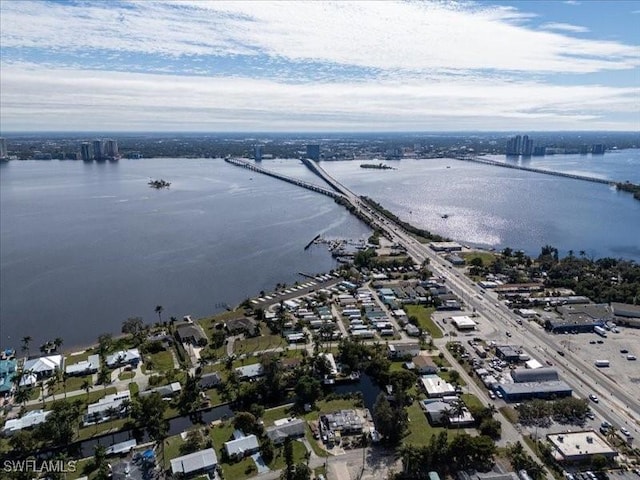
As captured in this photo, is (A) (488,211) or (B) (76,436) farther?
(A) (488,211)

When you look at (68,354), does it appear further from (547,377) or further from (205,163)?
(205,163)

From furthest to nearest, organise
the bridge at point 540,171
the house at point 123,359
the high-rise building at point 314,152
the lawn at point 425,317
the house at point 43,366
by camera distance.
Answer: the high-rise building at point 314,152 < the bridge at point 540,171 < the lawn at point 425,317 < the house at point 123,359 < the house at point 43,366

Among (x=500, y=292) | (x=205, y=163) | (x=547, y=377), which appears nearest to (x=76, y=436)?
(x=547, y=377)

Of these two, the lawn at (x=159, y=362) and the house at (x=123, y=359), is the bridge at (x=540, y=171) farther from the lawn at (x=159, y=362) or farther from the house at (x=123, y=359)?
the house at (x=123, y=359)

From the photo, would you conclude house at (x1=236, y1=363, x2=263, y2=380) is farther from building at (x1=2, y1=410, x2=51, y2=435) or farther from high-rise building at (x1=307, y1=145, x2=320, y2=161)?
high-rise building at (x1=307, y1=145, x2=320, y2=161)

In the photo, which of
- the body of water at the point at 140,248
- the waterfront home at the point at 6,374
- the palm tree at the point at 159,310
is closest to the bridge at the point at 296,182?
the body of water at the point at 140,248
